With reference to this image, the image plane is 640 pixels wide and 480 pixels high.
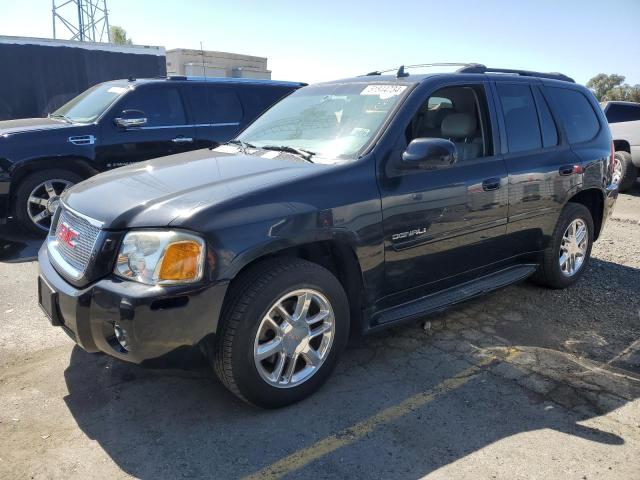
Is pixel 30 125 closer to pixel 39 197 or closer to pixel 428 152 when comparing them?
pixel 39 197

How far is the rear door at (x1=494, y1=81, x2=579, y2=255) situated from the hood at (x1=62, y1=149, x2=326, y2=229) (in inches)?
70.8

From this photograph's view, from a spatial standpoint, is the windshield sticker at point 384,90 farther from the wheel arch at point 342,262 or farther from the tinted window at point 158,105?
the tinted window at point 158,105

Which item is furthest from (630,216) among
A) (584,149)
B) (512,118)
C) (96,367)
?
(96,367)

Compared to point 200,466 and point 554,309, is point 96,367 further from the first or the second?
point 554,309

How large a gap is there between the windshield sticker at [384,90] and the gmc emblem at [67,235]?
2.11m

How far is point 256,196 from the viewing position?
2.82m

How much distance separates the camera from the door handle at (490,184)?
385 centimetres

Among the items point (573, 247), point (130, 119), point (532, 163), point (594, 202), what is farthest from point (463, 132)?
point (130, 119)

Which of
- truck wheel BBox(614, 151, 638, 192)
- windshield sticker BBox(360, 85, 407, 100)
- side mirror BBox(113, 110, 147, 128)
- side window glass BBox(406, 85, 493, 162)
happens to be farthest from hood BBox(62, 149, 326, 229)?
truck wheel BBox(614, 151, 638, 192)

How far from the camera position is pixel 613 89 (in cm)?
3978

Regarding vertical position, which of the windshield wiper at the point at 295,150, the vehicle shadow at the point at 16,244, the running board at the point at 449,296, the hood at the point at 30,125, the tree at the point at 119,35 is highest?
the tree at the point at 119,35

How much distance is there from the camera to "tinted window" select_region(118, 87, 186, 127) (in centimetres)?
695

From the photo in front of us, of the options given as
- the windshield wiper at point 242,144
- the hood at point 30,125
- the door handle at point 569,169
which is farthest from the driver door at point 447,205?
the hood at point 30,125

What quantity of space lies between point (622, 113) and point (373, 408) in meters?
10.7
